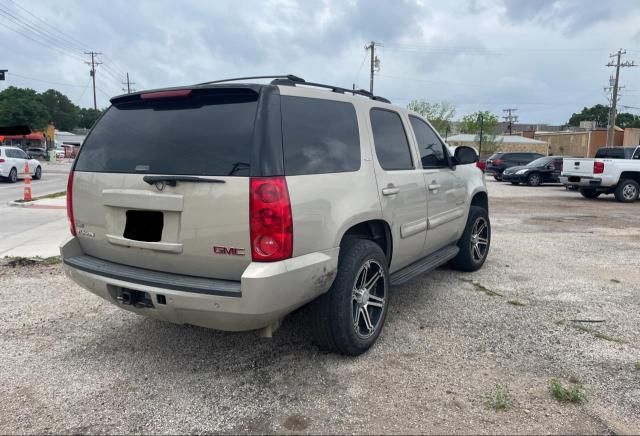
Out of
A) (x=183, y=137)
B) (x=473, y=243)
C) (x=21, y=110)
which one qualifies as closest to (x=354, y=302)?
(x=183, y=137)

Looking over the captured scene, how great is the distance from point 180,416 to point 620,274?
216 inches

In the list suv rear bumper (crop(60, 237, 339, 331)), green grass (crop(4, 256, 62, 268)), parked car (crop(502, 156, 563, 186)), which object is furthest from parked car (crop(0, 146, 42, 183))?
parked car (crop(502, 156, 563, 186))

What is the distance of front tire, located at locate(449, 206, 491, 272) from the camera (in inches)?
220

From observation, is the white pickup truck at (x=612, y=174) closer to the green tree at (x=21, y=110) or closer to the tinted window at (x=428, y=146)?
the tinted window at (x=428, y=146)

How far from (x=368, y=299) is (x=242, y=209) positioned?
1.35 m

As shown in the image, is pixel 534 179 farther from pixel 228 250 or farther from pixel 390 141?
pixel 228 250

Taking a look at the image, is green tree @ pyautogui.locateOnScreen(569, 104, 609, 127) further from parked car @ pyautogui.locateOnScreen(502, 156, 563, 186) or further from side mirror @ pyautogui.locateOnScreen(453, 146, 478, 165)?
side mirror @ pyautogui.locateOnScreen(453, 146, 478, 165)

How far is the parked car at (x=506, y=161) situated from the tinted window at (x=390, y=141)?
22944 millimetres

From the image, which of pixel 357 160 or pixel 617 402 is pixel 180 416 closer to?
pixel 357 160

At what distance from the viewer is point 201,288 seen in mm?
2791

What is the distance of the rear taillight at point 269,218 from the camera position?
106 inches

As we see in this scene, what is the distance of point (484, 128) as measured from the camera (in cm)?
6806

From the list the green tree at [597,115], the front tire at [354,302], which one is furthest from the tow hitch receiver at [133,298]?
the green tree at [597,115]

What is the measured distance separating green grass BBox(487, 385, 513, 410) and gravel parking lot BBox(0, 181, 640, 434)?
0.8 inches
